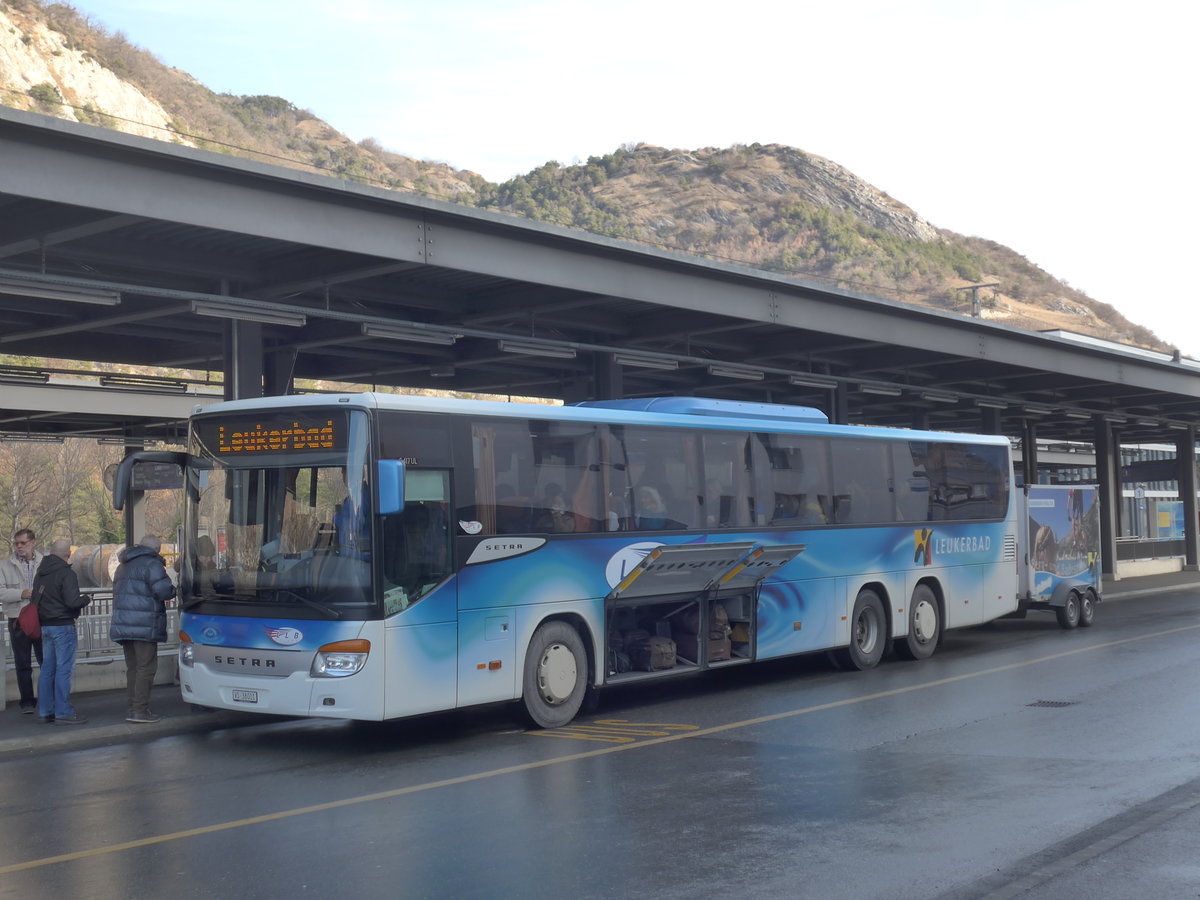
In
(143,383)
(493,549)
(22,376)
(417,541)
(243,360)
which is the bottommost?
(493,549)

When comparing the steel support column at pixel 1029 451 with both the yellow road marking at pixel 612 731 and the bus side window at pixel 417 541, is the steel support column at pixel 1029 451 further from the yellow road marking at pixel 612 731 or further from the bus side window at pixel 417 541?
the bus side window at pixel 417 541

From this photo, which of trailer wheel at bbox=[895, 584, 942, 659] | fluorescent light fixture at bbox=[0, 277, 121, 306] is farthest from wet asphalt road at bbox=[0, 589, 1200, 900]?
fluorescent light fixture at bbox=[0, 277, 121, 306]

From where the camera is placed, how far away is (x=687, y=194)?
498 ft

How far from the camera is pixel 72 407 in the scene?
82.3ft

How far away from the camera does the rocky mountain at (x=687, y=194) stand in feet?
298

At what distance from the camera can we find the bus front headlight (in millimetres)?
10578

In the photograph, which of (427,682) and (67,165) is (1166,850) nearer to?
(427,682)

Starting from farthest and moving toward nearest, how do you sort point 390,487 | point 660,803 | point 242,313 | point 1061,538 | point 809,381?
point 809,381 < point 1061,538 < point 242,313 < point 390,487 < point 660,803

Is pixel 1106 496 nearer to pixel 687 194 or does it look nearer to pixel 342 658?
pixel 342 658

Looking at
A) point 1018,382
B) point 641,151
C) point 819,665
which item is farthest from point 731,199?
point 819,665

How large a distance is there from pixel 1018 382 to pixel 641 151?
139m

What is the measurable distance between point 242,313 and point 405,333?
2.50m

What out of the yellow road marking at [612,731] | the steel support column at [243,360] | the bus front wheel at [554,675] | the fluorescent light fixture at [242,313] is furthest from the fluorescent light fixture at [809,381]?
the yellow road marking at [612,731]

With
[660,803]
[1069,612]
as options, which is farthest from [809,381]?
[660,803]
